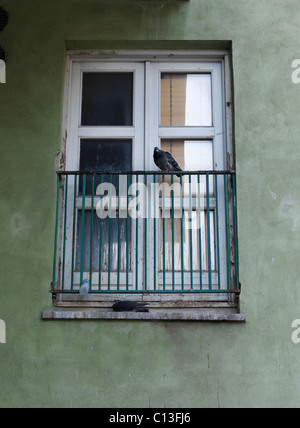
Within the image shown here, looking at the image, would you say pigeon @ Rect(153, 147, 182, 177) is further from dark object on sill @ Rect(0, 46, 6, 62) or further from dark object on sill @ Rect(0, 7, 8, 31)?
dark object on sill @ Rect(0, 7, 8, 31)

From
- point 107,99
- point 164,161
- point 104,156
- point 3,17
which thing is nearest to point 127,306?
point 164,161

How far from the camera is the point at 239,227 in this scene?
13.8 ft

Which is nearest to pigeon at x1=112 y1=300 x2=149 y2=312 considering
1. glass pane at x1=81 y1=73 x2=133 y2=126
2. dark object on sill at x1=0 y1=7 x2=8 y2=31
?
glass pane at x1=81 y1=73 x2=133 y2=126

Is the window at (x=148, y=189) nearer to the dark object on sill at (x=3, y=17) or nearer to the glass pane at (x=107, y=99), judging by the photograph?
the glass pane at (x=107, y=99)

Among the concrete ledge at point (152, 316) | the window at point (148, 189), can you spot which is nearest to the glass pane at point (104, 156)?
the window at point (148, 189)

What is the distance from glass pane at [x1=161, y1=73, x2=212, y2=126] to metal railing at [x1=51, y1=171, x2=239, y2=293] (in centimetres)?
53

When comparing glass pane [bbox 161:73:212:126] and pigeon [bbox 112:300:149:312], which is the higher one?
glass pane [bbox 161:73:212:126]

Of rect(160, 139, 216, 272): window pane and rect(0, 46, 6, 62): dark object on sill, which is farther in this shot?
rect(0, 46, 6, 62): dark object on sill

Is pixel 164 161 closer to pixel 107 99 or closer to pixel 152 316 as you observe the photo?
pixel 107 99

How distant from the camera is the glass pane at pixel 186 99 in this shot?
4.68m

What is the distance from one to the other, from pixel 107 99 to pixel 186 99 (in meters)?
0.71

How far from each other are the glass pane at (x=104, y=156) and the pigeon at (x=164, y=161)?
0.34 m

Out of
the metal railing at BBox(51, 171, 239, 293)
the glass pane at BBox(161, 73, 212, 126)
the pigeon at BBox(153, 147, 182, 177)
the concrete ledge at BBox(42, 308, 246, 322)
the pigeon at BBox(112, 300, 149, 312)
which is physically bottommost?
the concrete ledge at BBox(42, 308, 246, 322)

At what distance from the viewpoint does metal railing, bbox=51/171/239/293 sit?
4.28 meters
